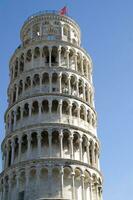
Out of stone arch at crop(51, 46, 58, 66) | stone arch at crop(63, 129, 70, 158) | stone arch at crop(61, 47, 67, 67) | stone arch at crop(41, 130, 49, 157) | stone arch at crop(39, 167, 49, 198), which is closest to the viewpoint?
stone arch at crop(39, 167, 49, 198)

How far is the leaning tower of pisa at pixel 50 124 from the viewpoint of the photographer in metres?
32.4

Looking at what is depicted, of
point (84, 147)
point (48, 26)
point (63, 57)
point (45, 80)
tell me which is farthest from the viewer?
point (48, 26)

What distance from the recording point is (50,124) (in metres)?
34.3

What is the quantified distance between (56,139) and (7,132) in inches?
191

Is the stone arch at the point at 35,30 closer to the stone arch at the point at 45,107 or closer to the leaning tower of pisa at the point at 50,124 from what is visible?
the leaning tower of pisa at the point at 50,124

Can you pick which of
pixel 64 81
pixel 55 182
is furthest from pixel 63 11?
pixel 55 182

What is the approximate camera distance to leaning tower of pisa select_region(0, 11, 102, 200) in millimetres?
32438

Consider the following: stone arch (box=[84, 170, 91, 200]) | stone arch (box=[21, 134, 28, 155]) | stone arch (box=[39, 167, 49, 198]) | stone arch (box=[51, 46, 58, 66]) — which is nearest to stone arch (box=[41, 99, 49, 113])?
stone arch (box=[21, 134, 28, 155])

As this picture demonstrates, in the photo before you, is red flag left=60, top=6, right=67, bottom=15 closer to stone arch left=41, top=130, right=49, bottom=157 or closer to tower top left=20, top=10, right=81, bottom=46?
tower top left=20, top=10, right=81, bottom=46

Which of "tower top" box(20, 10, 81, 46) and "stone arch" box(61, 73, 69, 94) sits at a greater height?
"tower top" box(20, 10, 81, 46)

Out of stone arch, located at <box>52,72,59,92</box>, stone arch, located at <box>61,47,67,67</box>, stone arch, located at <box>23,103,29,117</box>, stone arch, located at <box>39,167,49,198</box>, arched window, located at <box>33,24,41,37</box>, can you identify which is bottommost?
stone arch, located at <box>39,167,49,198</box>

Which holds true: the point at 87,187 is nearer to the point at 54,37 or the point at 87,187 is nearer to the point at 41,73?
the point at 41,73

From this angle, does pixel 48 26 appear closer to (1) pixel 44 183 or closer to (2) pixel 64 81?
(2) pixel 64 81

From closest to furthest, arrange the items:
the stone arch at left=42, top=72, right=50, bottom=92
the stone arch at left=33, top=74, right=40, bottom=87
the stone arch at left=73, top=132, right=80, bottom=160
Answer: the stone arch at left=73, top=132, right=80, bottom=160, the stone arch at left=42, top=72, right=50, bottom=92, the stone arch at left=33, top=74, right=40, bottom=87
